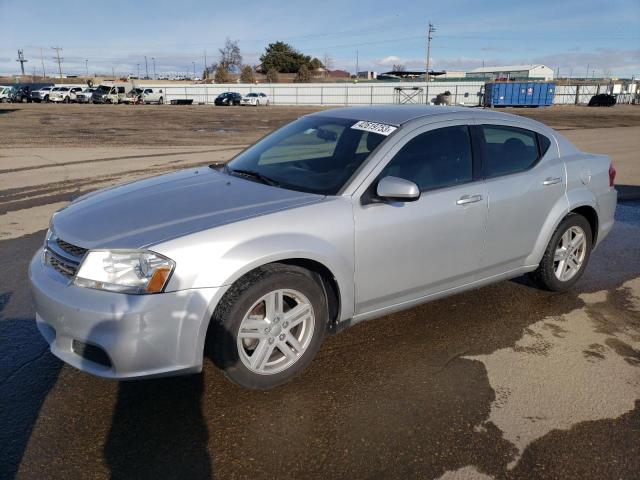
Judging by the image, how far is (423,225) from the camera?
3.63 m

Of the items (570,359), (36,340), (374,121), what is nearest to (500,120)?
(374,121)

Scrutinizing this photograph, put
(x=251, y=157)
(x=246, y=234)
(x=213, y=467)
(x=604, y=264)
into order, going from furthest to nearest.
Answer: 1. (x=604, y=264)
2. (x=251, y=157)
3. (x=246, y=234)
4. (x=213, y=467)

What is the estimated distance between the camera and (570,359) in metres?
3.72

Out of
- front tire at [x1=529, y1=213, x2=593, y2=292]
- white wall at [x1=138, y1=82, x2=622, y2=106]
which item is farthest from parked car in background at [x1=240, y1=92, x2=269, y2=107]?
front tire at [x1=529, y1=213, x2=593, y2=292]

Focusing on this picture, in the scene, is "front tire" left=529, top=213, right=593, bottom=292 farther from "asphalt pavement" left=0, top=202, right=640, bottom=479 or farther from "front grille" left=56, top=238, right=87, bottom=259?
"front grille" left=56, top=238, right=87, bottom=259

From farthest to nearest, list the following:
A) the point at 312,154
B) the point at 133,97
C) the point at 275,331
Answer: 1. the point at 133,97
2. the point at 312,154
3. the point at 275,331

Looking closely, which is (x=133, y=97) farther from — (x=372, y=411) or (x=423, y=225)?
(x=372, y=411)

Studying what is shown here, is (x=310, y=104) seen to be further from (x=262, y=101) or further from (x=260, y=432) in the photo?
(x=260, y=432)

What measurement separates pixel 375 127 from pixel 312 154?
1.92ft

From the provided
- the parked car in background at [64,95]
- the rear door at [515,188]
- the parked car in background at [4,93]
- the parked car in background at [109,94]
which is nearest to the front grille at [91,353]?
the rear door at [515,188]

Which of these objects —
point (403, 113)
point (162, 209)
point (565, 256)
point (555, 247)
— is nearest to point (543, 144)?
point (555, 247)

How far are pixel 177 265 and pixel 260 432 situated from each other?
98cm

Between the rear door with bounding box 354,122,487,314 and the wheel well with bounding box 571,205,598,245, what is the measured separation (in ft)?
4.46

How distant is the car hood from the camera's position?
2959mm
